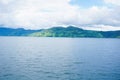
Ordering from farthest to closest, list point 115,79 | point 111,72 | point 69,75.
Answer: point 111,72
point 69,75
point 115,79

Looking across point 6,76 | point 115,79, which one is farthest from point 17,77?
point 115,79

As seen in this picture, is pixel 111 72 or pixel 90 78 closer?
pixel 90 78

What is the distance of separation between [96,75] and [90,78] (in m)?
4.01

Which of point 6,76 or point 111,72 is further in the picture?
point 111,72

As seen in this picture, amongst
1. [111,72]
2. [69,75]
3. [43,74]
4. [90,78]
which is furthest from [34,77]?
[111,72]

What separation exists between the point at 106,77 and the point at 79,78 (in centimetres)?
740

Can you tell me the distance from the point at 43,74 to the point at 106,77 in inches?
677

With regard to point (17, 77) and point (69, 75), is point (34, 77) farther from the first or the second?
point (69, 75)

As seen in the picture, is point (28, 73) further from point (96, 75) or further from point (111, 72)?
point (111, 72)

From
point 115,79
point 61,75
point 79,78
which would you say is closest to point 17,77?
point 61,75

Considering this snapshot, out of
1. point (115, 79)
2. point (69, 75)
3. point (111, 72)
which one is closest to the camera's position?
point (115, 79)

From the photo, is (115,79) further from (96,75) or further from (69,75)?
(69,75)

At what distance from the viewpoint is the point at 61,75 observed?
183ft

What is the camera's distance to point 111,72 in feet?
198
